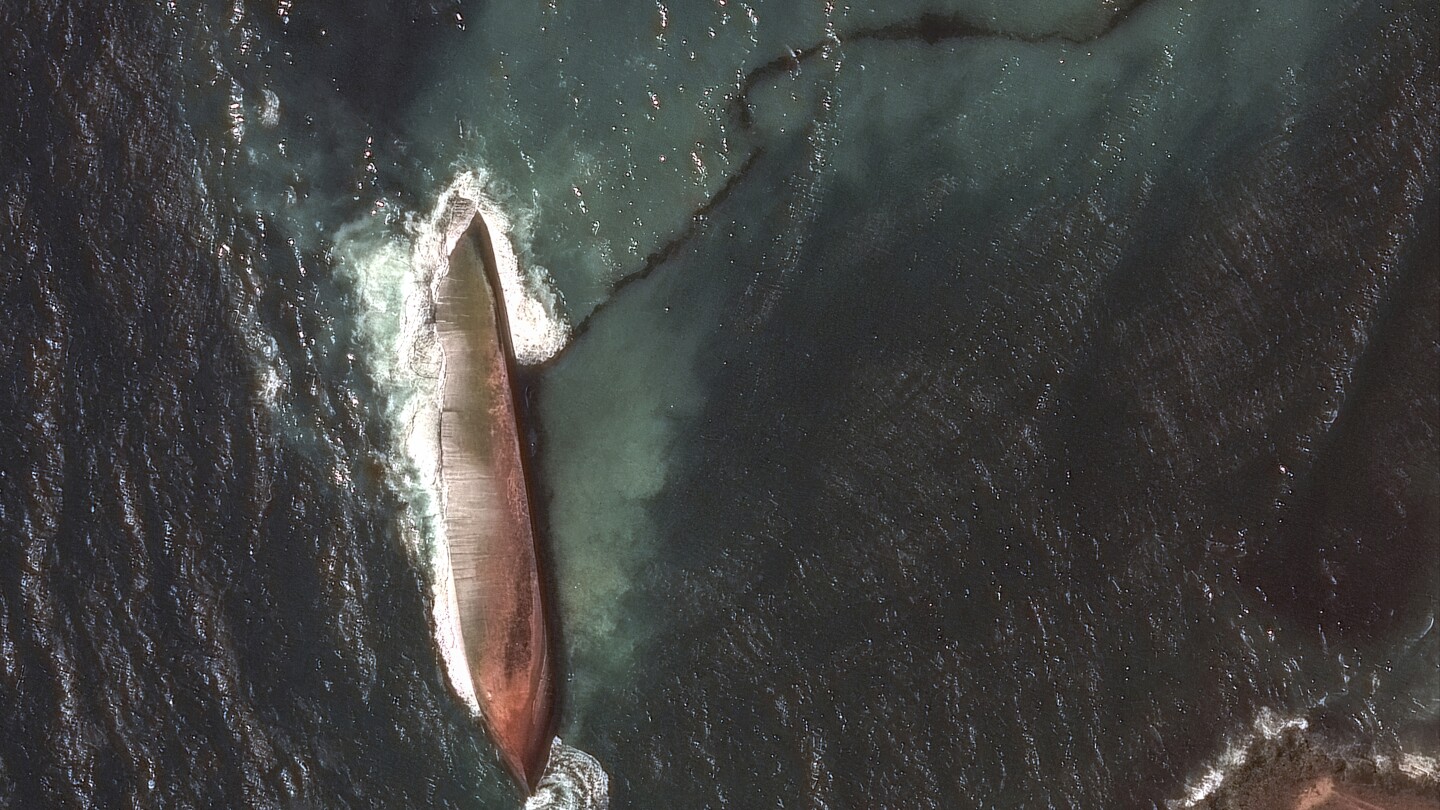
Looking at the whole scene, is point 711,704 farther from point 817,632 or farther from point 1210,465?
point 1210,465

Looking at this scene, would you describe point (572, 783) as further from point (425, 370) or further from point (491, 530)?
point (425, 370)

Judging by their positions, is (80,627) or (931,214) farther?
(931,214)

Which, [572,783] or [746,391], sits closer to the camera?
[572,783]

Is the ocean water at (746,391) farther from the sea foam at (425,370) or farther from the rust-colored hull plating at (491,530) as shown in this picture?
the rust-colored hull plating at (491,530)

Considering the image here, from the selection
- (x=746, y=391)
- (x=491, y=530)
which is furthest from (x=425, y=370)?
(x=746, y=391)

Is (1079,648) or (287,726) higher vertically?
(287,726)

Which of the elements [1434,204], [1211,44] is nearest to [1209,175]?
[1211,44]

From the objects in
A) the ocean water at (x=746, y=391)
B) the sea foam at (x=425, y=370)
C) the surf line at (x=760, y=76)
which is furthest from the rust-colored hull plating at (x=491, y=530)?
the surf line at (x=760, y=76)
